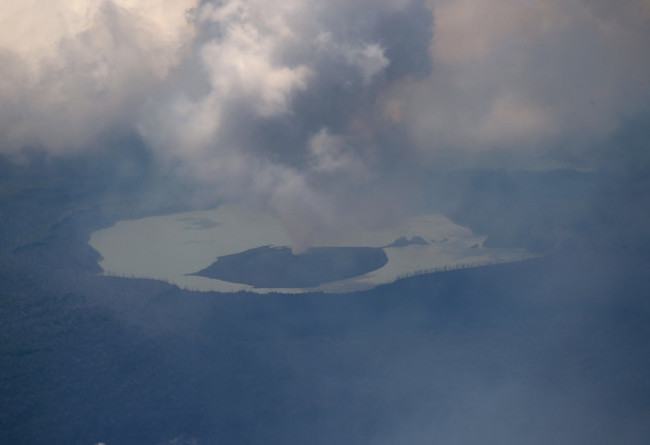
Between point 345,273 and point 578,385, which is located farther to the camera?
point 345,273

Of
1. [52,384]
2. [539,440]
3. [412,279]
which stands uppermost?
[412,279]

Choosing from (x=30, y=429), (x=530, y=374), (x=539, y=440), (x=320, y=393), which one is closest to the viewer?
(x=30, y=429)

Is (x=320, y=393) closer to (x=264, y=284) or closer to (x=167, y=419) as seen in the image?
(x=167, y=419)

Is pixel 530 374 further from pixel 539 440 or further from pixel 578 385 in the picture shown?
pixel 539 440

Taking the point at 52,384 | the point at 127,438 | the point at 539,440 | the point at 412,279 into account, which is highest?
the point at 412,279

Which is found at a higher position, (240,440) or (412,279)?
(412,279)

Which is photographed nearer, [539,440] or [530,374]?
[539,440]

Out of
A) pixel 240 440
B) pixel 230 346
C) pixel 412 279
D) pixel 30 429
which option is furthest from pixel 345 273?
pixel 30 429

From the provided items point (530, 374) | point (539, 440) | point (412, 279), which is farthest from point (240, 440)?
point (412, 279)

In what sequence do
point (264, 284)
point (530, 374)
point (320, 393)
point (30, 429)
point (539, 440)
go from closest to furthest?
point (30, 429) → point (539, 440) → point (320, 393) → point (530, 374) → point (264, 284)
